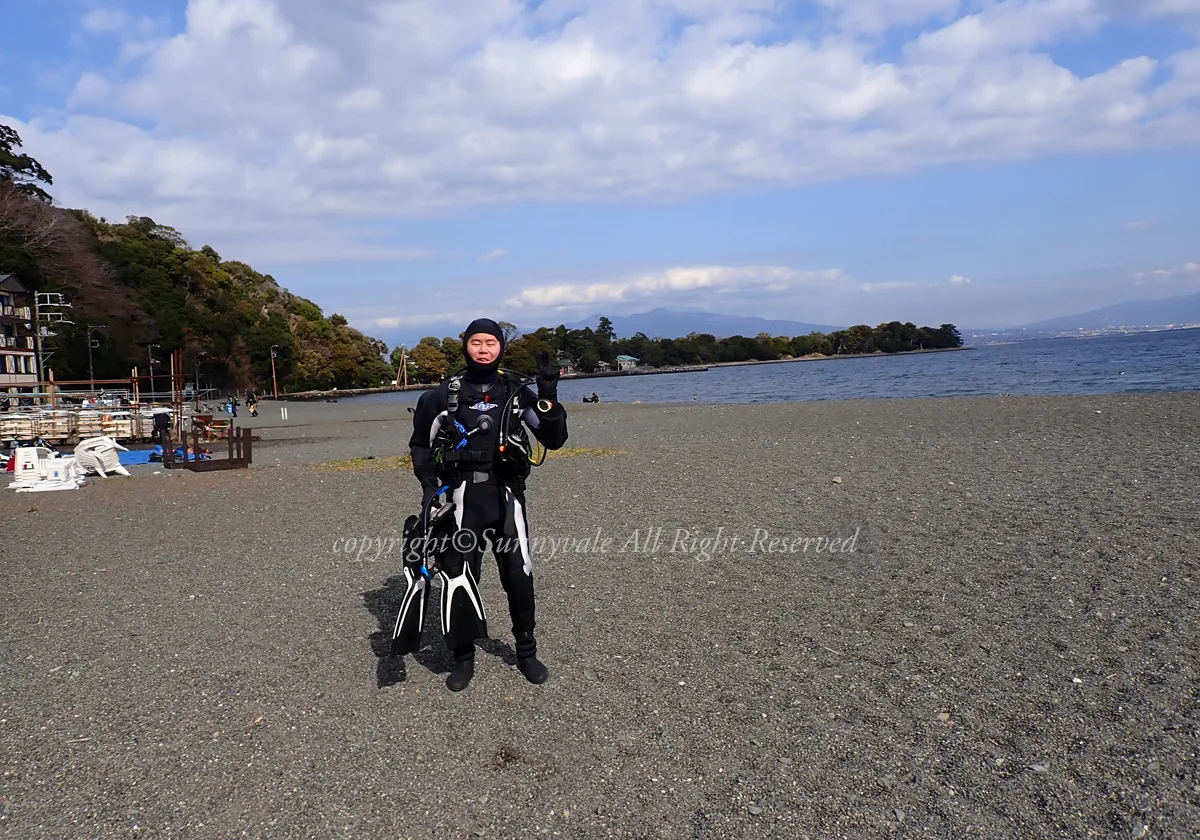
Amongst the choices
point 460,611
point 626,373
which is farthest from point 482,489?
point 626,373

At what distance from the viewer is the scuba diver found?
4.62 metres

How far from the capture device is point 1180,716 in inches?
149

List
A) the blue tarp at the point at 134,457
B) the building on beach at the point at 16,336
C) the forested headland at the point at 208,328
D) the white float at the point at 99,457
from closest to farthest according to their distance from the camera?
1. the white float at the point at 99,457
2. the blue tarp at the point at 134,457
3. the building on beach at the point at 16,336
4. the forested headland at the point at 208,328

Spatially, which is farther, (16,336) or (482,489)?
(16,336)

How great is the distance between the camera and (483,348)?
15.5 feet

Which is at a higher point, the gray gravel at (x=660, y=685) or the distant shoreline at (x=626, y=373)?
the distant shoreline at (x=626, y=373)

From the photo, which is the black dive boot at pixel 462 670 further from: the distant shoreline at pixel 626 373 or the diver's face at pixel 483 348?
the distant shoreline at pixel 626 373

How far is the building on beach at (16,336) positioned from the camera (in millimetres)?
43031

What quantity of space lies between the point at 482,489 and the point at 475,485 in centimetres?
5

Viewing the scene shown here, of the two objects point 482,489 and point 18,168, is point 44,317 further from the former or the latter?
point 482,489

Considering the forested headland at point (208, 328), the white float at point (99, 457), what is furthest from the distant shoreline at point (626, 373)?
the white float at point (99, 457)

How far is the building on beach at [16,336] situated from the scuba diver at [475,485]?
46.1 m

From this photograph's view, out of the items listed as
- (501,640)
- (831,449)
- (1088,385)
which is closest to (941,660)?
(501,640)

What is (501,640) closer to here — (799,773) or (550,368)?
(550,368)
